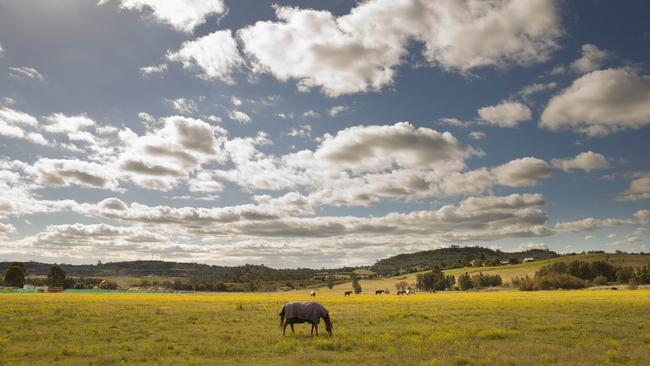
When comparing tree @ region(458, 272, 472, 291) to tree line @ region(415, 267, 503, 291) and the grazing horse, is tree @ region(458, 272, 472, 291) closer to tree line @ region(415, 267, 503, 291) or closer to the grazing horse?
tree line @ region(415, 267, 503, 291)

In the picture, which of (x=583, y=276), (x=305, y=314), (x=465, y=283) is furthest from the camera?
(x=583, y=276)

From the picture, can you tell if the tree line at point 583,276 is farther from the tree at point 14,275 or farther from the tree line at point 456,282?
the tree at point 14,275

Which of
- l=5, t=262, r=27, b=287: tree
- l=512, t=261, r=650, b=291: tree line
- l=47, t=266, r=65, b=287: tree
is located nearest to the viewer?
l=512, t=261, r=650, b=291: tree line

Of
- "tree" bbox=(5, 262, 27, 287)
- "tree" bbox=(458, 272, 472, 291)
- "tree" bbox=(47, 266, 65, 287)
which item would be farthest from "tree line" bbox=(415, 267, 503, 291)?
"tree" bbox=(5, 262, 27, 287)

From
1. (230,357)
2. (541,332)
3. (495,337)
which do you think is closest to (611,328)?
(541,332)

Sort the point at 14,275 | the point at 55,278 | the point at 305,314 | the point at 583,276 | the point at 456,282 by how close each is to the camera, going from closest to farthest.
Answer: the point at 305,314
the point at 583,276
the point at 14,275
the point at 456,282
the point at 55,278

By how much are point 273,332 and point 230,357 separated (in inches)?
300

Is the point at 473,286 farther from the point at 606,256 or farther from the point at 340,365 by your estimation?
the point at 340,365

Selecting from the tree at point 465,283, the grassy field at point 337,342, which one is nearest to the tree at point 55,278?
the tree at point 465,283

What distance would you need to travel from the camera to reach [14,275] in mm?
161250

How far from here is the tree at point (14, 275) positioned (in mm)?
160875

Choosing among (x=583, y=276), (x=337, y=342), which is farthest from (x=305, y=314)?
(x=583, y=276)

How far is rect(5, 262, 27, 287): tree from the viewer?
160875 millimetres

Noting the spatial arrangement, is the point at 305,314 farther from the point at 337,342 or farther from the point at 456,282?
the point at 456,282
